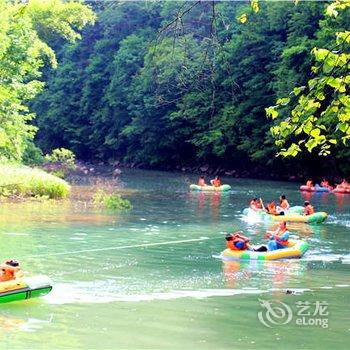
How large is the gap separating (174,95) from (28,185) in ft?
50.4

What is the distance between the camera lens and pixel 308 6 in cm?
3975

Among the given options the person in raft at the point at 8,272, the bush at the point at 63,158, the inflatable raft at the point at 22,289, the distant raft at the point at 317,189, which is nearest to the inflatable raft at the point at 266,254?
the inflatable raft at the point at 22,289

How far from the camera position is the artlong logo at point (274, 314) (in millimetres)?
10484

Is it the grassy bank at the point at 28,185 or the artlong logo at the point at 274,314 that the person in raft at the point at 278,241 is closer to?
the artlong logo at the point at 274,314

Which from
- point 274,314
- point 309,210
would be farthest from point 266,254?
point 309,210

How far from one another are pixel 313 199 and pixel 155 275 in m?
18.0

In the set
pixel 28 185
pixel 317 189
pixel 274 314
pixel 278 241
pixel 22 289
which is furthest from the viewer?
Answer: pixel 317 189

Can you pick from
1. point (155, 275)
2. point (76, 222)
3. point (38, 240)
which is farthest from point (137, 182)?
point (155, 275)

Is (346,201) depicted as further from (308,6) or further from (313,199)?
(308,6)

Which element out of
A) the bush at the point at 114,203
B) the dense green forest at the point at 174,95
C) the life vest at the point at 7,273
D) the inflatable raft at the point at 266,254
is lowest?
the inflatable raft at the point at 266,254

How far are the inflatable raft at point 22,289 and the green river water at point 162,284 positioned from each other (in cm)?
12

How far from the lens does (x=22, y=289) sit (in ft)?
36.9

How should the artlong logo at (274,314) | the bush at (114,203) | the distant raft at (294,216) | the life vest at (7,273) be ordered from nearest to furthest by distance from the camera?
1. the artlong logo at (274,314)
2. the life vest at (7,273)
3. the distant raft at (294,216)
4. the bush at (114,203)

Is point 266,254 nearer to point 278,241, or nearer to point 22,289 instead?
point 278,241
